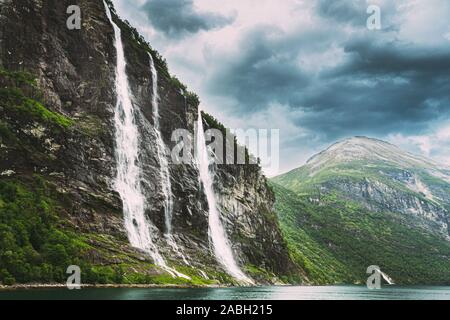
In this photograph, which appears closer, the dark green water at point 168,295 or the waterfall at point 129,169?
the dark green water at point 168,295

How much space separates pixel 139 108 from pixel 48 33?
101 feet

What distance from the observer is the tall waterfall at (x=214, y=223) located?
155m

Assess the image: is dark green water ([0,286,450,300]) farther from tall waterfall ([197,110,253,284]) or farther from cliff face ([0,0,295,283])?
tall waterfall ([197,110,253,284])

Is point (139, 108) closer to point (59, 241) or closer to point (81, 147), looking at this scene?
point (81, 147)

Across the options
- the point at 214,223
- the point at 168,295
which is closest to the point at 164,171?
the point at 214,223

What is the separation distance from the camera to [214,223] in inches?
6560

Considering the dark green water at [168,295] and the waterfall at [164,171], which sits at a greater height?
the waterfall at [164,171]

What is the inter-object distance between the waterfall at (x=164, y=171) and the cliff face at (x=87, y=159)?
143 cm

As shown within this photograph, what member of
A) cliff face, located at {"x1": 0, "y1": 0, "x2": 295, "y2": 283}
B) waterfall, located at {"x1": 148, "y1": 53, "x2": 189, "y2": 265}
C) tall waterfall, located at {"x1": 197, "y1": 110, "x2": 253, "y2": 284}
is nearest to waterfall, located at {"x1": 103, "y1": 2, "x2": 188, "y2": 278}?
cliff face, located at {"x1": 0, "y1": 0, "x2": 295, "y2": 283}

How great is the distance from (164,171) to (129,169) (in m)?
13.8

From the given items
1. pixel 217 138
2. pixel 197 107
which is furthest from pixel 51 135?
pixel 217 138

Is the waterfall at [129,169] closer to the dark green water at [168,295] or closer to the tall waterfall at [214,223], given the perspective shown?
the tall waterfall at [214,223]

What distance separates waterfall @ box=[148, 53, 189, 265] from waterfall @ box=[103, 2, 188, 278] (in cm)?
784

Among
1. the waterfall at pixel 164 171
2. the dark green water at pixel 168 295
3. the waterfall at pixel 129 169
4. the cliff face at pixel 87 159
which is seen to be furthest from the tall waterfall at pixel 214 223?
the dark green water at pixel 168 295
